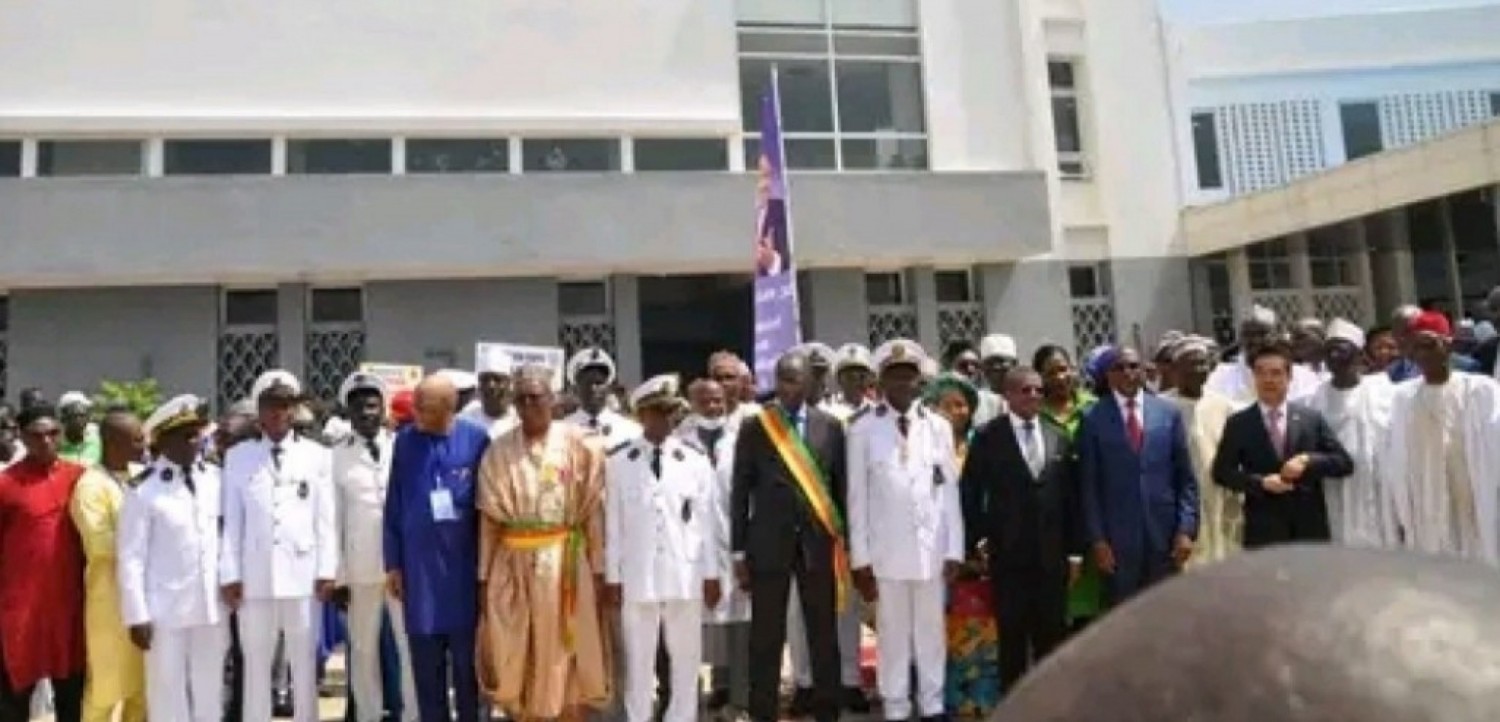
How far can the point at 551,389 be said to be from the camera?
5.62m

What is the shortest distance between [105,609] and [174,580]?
45cm

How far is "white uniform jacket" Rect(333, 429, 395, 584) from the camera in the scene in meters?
6.13

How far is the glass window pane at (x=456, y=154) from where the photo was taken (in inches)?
628

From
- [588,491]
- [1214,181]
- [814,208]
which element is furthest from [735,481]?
[1214,181]

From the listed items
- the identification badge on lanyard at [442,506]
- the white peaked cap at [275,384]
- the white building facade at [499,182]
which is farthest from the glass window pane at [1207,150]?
the identification badge on lanyard at [442,506]

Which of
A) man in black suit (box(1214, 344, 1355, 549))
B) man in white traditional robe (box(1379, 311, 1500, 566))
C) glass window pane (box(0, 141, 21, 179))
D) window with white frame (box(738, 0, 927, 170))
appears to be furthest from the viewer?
window with white frame (box(738, 0, 927, 170))

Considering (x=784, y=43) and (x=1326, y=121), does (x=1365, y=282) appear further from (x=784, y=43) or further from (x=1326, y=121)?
(x=784, y=43)

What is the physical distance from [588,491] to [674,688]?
926mm

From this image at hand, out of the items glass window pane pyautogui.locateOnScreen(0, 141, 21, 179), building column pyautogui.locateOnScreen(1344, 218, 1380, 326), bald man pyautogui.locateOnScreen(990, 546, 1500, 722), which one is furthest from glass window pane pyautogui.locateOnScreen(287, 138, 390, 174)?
bald man pyautogui.locateOnScreen(990, 546, 1500, 722)

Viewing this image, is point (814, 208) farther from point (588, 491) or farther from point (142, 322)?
point (588, 491)

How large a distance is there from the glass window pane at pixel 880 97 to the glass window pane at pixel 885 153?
18cm

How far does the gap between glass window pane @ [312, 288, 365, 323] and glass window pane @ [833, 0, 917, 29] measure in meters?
7.21

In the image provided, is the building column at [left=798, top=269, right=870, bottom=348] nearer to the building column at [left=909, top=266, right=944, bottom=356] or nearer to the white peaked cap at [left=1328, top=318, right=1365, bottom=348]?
the building column at [left=909, top=266, right=944, bottom=356]

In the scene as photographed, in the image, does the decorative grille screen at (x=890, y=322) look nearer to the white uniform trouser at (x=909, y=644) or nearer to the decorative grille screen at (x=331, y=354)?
the decorative grille screen at (x=331, y=354)
